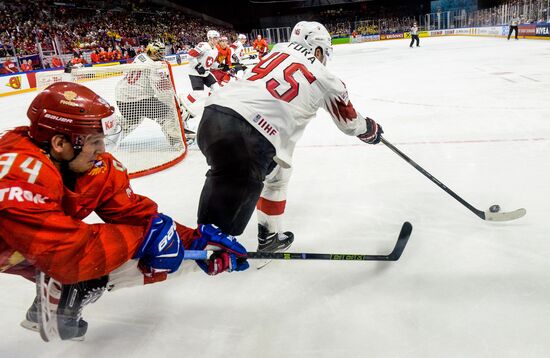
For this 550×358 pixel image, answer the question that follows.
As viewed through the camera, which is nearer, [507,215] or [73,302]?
[73,302]

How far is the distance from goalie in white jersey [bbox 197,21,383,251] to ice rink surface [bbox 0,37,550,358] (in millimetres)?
402

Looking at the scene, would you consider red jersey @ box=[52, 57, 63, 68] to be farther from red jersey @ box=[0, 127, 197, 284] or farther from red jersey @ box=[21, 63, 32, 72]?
red jersey @ box=[0, 127, 197, 284]

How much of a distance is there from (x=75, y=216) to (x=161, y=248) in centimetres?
32

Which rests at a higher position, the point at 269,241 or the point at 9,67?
the point at 9,67

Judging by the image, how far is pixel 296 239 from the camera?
2160 mm

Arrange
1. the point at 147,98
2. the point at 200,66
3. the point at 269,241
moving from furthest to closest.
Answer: the point at 200,66 < the point at 147,98 < the point at 269,241

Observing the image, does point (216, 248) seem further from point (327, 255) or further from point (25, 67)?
point (25, 67)

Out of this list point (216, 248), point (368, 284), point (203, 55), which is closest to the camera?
point (216, 248)

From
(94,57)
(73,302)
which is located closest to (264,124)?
(73,302)

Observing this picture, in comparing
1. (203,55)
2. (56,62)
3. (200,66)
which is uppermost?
(56,62)

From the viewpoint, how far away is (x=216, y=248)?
1.38m

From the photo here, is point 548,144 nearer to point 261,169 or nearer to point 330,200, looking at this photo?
point 330,200

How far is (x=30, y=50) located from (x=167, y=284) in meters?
13.1

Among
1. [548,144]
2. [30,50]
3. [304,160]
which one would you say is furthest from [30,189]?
[30,50]
